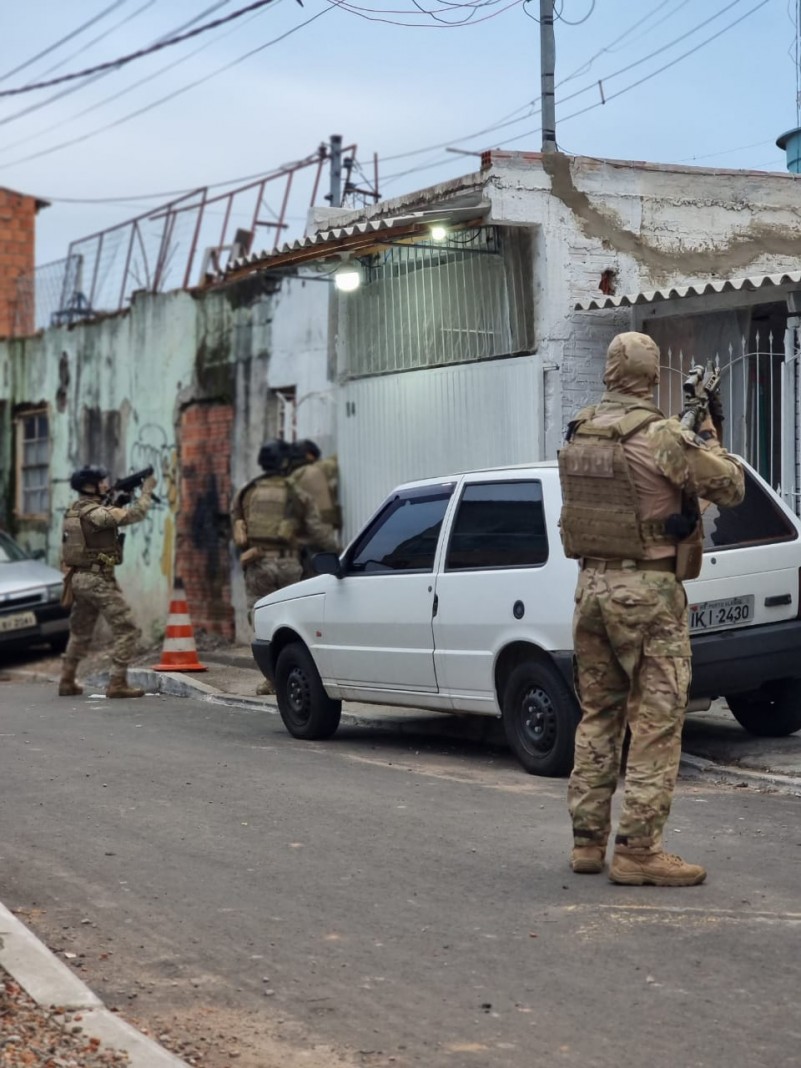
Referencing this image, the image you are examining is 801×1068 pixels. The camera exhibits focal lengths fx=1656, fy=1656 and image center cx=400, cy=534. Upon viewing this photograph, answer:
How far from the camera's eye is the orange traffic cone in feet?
49.0

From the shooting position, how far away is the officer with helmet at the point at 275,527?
44.2 ft

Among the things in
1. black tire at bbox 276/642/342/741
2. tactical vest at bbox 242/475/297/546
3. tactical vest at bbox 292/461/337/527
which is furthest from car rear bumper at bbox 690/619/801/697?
tactical vest at bbox 292/461/337/527

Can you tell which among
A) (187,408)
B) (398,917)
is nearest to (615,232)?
(187,408)

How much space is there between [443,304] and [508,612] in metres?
6.31

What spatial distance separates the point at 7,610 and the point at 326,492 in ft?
12.8

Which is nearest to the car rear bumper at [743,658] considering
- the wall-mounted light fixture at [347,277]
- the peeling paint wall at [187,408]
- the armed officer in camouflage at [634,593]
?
the armed officer in camouflage at [634,593]

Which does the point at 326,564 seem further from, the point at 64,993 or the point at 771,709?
the point at 64,993

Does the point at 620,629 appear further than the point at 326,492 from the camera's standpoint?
No

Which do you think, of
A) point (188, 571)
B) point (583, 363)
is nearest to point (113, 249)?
point (188, 571)

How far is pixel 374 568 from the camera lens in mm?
10047

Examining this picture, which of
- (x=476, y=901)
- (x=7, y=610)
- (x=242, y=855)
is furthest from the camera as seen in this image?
(x=7, y=610)

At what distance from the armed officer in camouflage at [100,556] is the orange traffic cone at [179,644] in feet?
3.43

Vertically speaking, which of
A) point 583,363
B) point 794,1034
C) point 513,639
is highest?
point 583,363

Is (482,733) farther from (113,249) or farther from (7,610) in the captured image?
(113,249)
